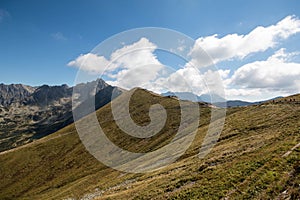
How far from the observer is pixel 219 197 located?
67.3 feet

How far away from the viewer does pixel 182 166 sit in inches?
1612

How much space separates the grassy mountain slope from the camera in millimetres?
21359

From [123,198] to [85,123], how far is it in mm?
137723

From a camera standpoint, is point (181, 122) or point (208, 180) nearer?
point (208, 180)

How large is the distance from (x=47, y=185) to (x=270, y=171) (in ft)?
302

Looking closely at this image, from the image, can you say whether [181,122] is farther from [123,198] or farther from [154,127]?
[123,198]

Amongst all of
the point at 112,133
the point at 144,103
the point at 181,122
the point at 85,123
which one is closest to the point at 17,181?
the point at 112,133

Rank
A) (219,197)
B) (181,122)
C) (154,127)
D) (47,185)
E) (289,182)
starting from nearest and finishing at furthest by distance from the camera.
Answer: (289,182)
(219,197)
(47,185)
(181,122)
(154,127)

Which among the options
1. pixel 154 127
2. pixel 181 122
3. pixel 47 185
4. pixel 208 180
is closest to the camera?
pixel 208 180

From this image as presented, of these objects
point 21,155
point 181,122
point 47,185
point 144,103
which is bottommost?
point 47,185

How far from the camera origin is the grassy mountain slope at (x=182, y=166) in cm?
2136

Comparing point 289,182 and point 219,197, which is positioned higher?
point 289,182

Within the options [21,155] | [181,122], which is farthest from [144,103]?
[21,155]

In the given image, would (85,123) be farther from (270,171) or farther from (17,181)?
(270,171)
